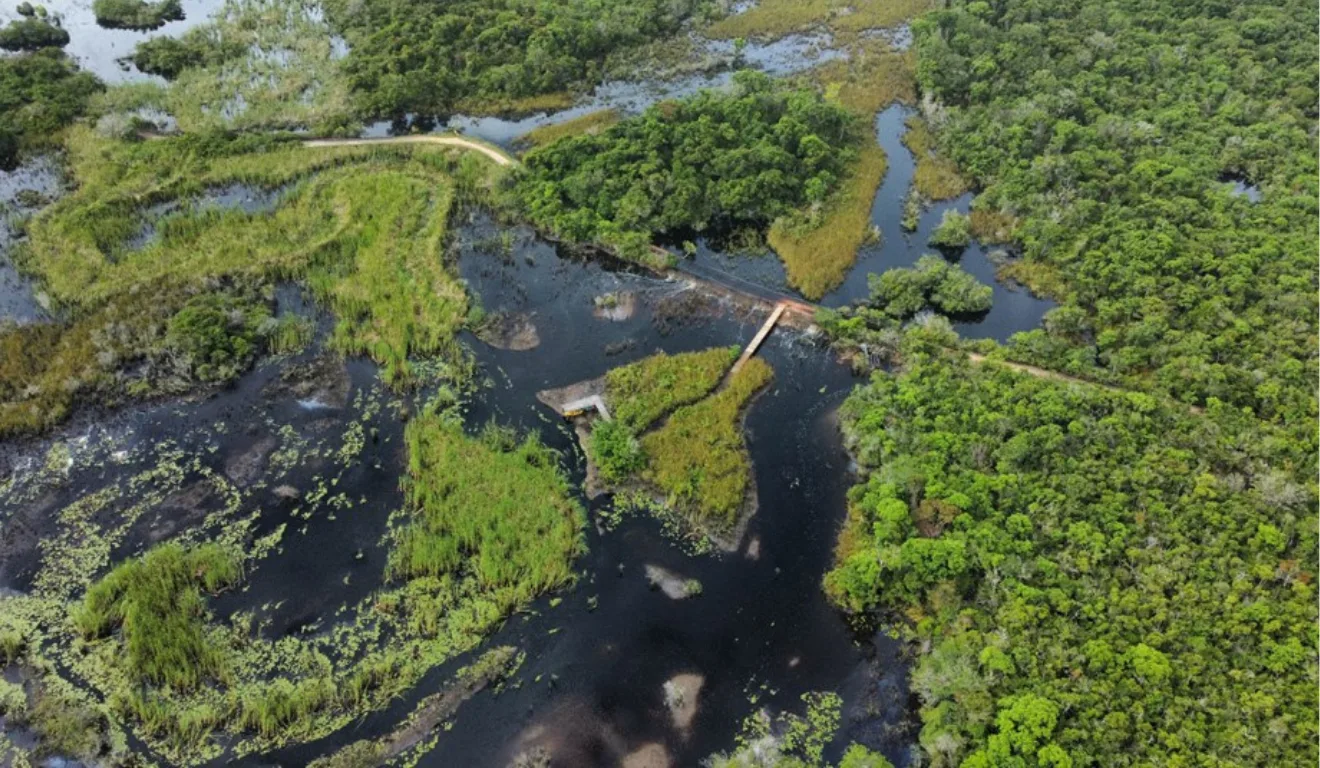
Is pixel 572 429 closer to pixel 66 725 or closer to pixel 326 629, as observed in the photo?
pixel 326 629

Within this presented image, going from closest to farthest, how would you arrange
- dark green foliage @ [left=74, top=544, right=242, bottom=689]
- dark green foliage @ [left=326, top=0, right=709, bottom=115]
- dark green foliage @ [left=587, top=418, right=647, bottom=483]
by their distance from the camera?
1. dark green foliage @ [left=74, top=544, right=242, bottom=689]
2. dark green foliage @ [left=587, top=418, right=647, bottom=483]
3. dark green foliage @ [left=326, top=0, right=709, bottom=115]

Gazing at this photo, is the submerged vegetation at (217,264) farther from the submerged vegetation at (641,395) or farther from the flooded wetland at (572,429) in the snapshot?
the submerged vegetation at (641,395)

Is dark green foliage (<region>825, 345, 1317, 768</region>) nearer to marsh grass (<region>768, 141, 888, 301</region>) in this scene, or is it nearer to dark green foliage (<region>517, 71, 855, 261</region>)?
marsh grass (<region>768, 141, 888, 301</region>)

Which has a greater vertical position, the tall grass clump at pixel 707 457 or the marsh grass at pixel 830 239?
the marsh grass at pixel 830 239

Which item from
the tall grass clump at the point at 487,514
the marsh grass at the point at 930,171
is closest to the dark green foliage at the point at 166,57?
the tall grass clump at the point at 487,514

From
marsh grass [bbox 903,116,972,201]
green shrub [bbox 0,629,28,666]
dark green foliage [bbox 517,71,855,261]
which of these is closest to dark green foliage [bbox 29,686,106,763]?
green shrub [bbox 0,629,28,666]
